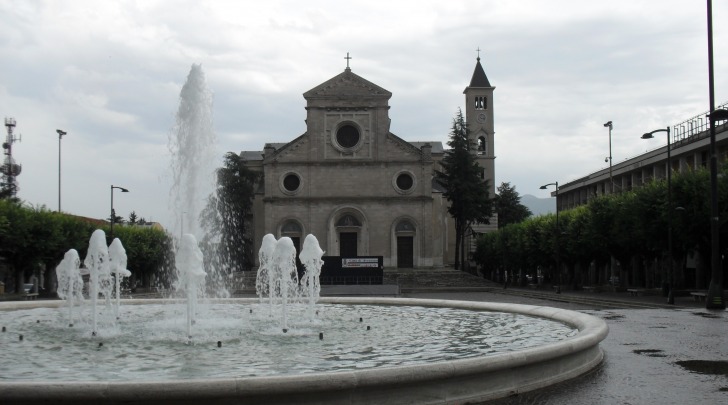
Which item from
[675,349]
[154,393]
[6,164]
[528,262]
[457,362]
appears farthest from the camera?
[6,164]

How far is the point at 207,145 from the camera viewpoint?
22.2 m

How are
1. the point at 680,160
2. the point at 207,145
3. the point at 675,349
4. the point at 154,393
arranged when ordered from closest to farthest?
the point at 154,393, the point at 675,349, the point at 207,145, the point at 680,160

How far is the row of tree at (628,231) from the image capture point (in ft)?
111

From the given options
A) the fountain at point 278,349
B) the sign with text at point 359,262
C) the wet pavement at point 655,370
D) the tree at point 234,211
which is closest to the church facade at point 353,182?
the tree at point 234,211

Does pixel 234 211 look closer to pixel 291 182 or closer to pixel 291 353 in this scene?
pixel 291 182

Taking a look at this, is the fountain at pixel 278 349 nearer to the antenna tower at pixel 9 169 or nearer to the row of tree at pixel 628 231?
the row of tree at pixel 628 231

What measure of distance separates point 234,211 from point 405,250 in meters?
17.5

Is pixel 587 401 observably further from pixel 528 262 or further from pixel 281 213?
pixel 281 213

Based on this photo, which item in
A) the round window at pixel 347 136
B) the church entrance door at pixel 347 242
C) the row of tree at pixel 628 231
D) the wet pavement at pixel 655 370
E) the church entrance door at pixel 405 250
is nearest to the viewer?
the wet pavement at pixel 655 370

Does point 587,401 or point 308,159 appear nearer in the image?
point 587,401

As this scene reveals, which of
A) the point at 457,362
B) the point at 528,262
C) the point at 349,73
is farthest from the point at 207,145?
the point at 349,73

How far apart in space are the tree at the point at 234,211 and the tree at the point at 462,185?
60.5 ft

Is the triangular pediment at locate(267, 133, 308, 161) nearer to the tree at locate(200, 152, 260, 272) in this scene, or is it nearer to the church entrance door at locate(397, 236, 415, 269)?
the tree at locate(200, 152, 260, 272)

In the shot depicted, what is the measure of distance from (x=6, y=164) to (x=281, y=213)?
24711 millimetres
